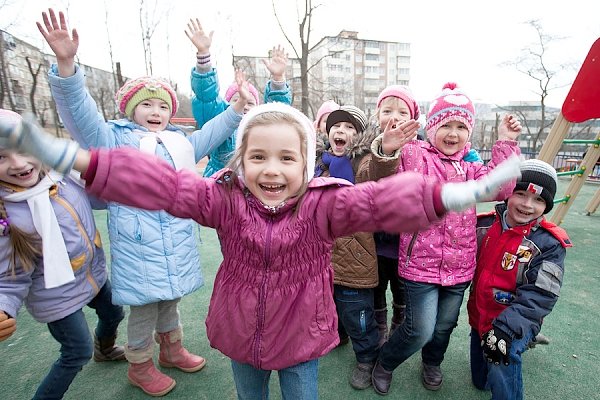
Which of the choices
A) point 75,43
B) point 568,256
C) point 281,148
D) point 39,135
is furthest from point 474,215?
point 568,256

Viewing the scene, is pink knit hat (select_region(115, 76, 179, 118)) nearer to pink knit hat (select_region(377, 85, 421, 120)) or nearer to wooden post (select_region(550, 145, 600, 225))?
pink knit hat (select_region(377, 85, 421, 120))

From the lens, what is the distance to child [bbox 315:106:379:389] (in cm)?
213

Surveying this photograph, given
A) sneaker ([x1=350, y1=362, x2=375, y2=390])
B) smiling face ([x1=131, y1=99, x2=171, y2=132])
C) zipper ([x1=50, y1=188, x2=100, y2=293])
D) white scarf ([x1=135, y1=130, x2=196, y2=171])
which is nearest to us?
zipper ([x1=50, y1=188, x2=100, y2=293])

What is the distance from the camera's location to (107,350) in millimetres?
2381

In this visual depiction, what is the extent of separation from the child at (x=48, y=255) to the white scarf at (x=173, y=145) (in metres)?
0.42

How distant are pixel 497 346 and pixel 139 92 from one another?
2339mm

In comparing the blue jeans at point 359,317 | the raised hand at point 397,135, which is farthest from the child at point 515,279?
the raised hand at point 397,135

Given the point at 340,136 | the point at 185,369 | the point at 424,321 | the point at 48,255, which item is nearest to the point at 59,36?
the point at 48,255

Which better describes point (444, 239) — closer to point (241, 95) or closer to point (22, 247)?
point (241, 95)

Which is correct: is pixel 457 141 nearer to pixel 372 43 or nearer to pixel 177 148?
pixel 177 148

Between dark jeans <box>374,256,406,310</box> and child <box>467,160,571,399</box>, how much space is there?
1.62 ft

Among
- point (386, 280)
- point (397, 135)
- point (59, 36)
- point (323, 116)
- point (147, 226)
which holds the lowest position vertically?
point (386, 280)

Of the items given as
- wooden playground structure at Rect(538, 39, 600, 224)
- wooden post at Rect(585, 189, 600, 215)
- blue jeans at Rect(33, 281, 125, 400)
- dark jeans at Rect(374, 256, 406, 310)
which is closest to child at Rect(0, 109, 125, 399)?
blue jeans at Rect(33, 281, 125, 400)

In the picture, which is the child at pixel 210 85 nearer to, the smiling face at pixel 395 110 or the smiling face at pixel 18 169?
the smiling face at pixel 395 110
